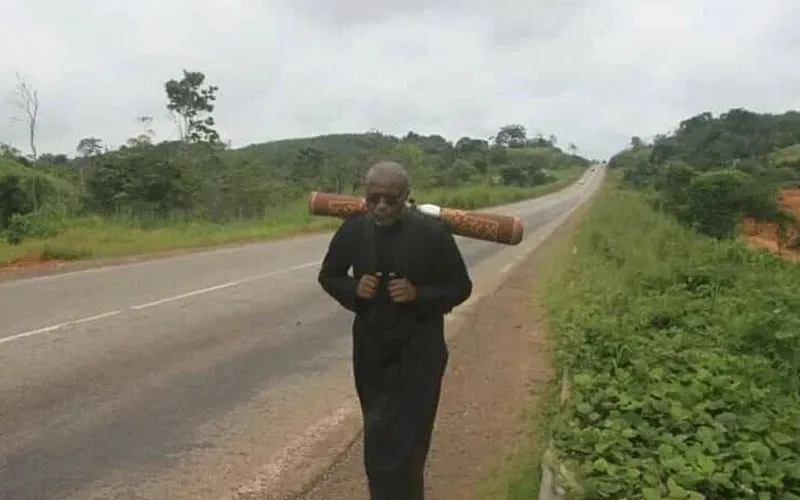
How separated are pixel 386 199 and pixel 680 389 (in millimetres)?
2308

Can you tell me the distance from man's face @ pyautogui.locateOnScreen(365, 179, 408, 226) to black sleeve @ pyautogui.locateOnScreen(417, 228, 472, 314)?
0.67 ft

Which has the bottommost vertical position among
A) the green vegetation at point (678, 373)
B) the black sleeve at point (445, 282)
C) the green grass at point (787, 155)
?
the green vegetation at point (678, 373)

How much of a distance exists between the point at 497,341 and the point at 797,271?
5107 millimetres

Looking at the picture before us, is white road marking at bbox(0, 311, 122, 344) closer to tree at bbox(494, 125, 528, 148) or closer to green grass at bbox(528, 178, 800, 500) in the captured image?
green grass at bbox(528, 178, 800, 500)

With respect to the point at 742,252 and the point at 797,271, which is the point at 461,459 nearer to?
the point at 797,271

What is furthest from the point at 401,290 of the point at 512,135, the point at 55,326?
the point at 512,135

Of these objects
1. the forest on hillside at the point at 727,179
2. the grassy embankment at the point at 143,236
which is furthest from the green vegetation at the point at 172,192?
the forest on hillside at the point at 727,179

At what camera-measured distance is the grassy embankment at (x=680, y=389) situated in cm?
378

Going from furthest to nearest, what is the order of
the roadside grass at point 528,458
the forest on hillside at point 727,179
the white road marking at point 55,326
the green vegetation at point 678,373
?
the forest on hillside at point 727,179, the white road marking at point 55,326, the roadside grass at point 528,458, the green vegetation at point 678,373

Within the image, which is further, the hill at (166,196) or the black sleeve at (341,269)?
the hill at (166,196)

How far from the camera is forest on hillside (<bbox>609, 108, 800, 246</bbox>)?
21.2m

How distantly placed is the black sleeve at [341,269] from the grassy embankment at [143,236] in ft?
51.9

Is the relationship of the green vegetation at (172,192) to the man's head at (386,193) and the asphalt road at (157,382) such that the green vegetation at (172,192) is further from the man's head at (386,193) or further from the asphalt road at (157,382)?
the man's head at (386,193)

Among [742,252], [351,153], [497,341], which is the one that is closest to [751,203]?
[742,252]
